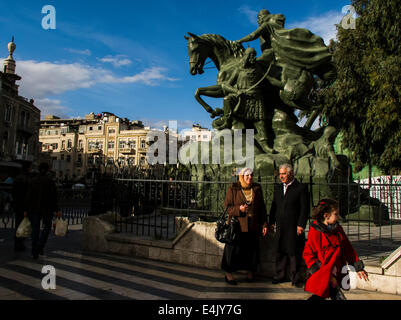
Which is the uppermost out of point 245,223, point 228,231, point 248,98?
point 248,98

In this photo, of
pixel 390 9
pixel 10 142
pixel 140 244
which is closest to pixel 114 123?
pixel 10 142

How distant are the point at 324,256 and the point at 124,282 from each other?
325 centimetres

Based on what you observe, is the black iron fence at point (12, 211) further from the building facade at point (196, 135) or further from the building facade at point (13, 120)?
the building facade at point (13, 120)

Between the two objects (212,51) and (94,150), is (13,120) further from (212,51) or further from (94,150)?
(212,51)

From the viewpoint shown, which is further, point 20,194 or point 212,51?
Answer: point 212,51

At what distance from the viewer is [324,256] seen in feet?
10.7

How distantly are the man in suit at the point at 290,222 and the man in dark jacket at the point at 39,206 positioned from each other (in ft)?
15.1

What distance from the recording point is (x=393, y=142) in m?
18.0

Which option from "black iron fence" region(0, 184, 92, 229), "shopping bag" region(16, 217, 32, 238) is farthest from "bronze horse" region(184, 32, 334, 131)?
"shopping bag" region(16, 217, 32, 238)

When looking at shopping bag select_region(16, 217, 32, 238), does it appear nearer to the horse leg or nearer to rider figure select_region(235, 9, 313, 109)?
the horse leg

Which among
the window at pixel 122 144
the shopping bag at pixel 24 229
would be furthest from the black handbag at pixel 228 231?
the window at pixel 122 144

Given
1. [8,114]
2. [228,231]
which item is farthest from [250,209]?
[8,114]
